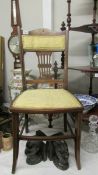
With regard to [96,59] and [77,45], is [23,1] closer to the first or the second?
[77,45]

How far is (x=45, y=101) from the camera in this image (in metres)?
1.33

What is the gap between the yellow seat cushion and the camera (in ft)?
4.23

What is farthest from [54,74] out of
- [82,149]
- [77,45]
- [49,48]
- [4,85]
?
[4,85]

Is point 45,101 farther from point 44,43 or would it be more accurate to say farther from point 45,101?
point 44,43

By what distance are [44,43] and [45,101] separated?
0.53m

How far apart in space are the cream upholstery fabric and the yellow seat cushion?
0.37 m

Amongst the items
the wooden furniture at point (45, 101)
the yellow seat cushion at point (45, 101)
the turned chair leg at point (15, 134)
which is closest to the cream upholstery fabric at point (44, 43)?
the wooden furniture at point (45, 101)

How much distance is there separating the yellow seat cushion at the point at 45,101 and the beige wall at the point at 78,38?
2.77 feet

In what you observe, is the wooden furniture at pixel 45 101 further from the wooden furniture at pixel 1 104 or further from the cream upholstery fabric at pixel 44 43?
the wooden furniture at pixel 1 104

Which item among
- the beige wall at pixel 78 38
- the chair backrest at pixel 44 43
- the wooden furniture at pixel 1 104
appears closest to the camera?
the chair backrest at pixel 44 43

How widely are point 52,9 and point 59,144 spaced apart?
1358 mm

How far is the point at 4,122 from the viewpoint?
1.85m

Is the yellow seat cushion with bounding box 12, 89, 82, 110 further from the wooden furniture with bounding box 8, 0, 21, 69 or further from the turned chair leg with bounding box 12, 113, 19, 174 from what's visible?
the wooden furniture with bounding box 8, 0, 21, 69

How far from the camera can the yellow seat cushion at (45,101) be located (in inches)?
50.8
